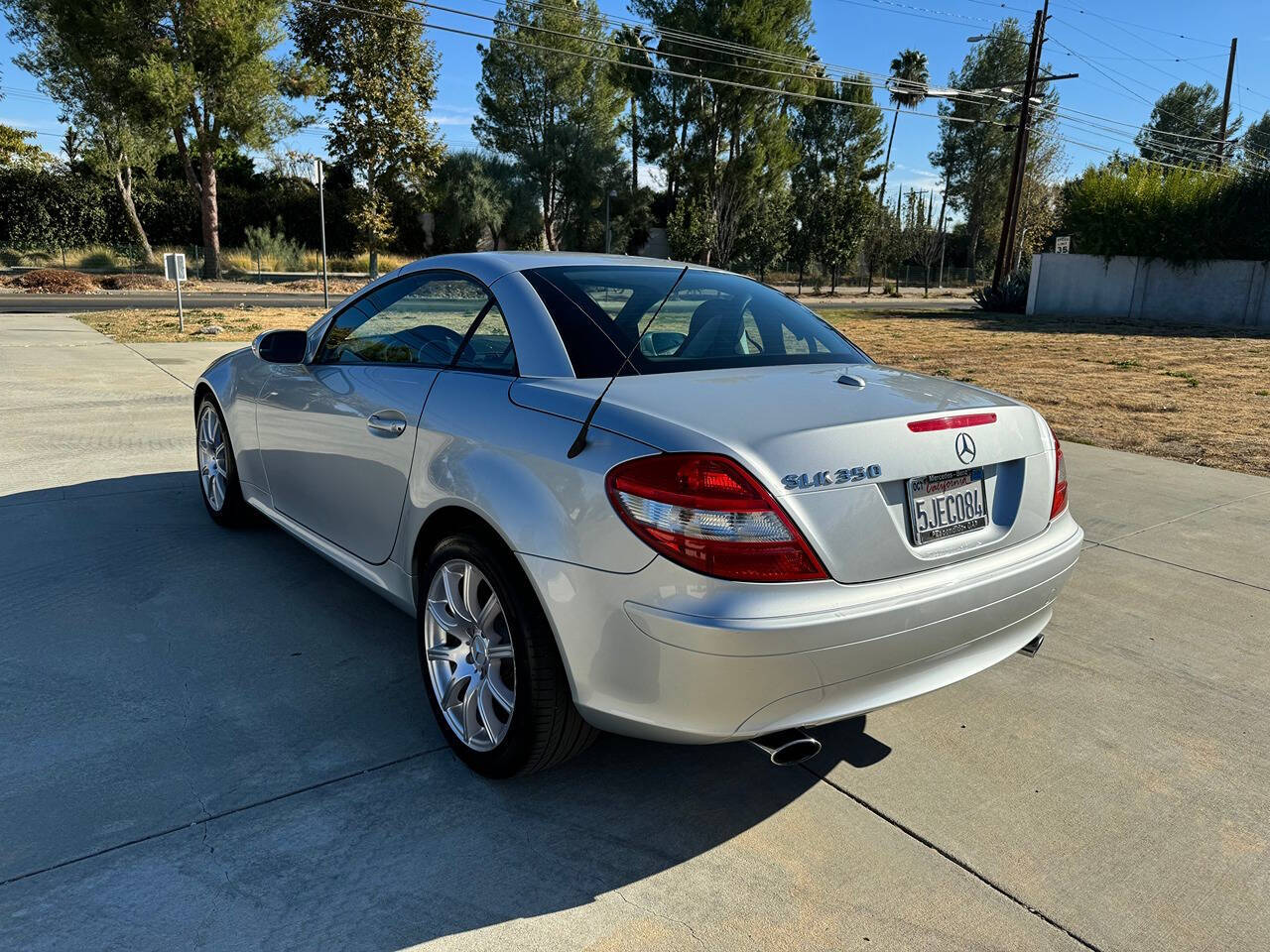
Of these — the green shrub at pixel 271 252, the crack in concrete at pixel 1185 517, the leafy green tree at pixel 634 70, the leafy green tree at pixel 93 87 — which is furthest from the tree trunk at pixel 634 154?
the crack in concrete at pixel 1185 517

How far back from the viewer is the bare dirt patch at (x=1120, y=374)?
28.4 ft

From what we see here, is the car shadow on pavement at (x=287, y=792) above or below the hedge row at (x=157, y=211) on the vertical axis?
below

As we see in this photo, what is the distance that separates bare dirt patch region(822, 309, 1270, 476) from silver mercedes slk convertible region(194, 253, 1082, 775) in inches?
238

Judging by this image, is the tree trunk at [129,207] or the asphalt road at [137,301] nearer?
the asphalt road at [137,301]

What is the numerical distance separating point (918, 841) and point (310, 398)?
2.84 meters

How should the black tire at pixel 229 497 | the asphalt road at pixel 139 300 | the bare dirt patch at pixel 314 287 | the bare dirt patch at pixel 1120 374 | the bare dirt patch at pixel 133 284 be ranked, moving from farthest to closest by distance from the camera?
the bare dirt patch at pixel 314 287 → the bare dirt patch at pixel 133 284 → the asphalt road at pixel 139 300 → the bare dirt patch at pixel 1120 374 → the black tire at pixel 229 497

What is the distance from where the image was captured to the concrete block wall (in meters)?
25.2

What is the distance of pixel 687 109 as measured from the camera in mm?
40469

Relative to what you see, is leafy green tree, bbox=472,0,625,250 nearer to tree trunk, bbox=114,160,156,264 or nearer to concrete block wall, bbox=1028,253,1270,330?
tree trunk, bbox=114,160,156,264

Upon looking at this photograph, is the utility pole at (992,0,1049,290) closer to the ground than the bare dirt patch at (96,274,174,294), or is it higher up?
higher up

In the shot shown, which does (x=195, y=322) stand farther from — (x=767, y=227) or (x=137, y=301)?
(x=767, y=227)

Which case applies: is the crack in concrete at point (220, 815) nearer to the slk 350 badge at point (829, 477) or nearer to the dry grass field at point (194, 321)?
the slk 350 badge at point (829, 477)

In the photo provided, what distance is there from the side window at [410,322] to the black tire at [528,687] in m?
0.90

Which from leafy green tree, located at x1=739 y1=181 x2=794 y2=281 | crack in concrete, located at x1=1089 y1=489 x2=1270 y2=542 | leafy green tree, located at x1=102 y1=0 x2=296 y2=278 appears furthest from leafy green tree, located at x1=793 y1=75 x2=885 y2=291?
crack in concrete, located at x1=1089 y1=489 x2=1270 y2=542
